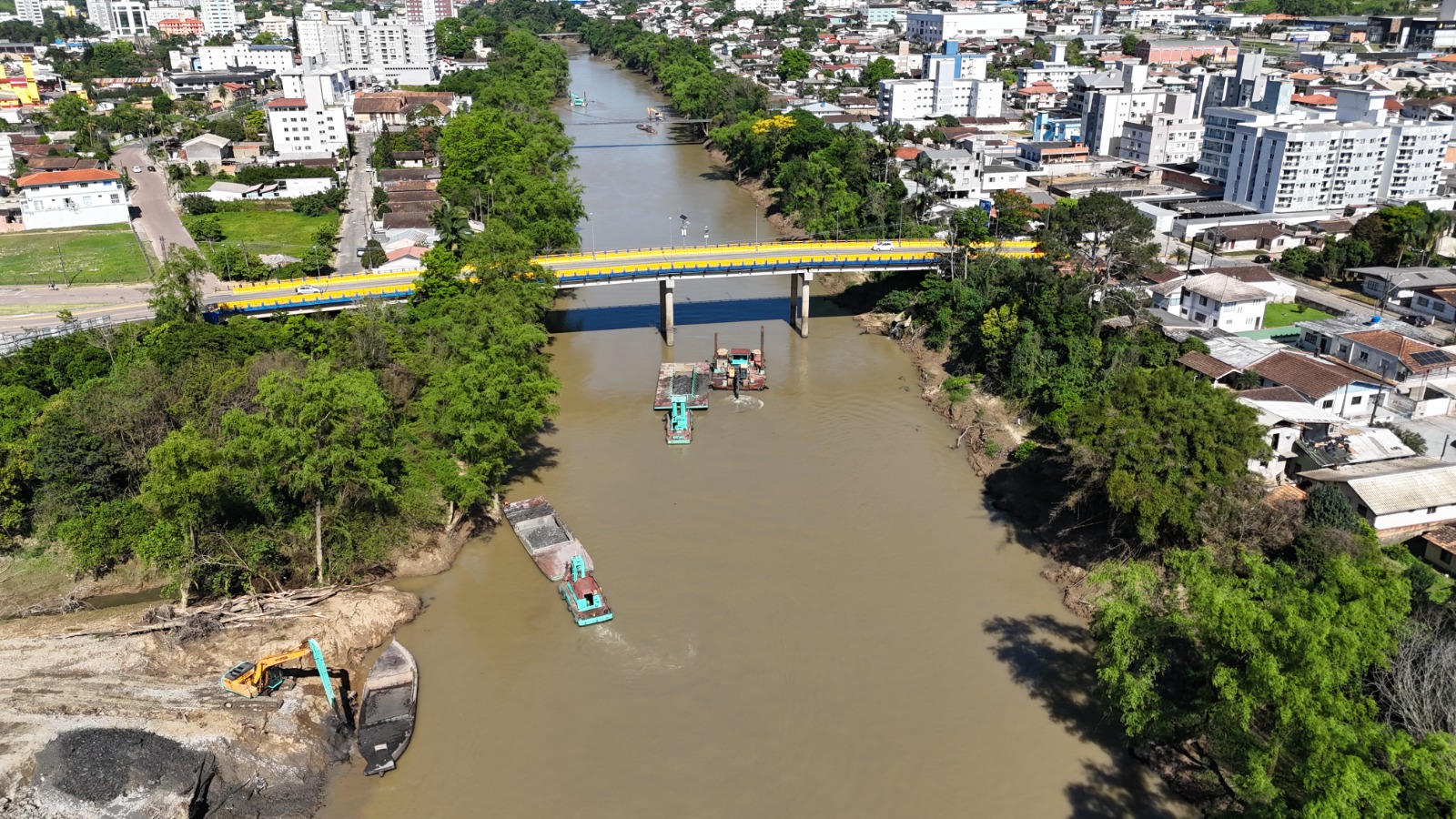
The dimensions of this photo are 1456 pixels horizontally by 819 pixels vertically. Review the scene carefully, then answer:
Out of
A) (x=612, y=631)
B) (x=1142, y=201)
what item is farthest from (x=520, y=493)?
(x=1142, y=201)

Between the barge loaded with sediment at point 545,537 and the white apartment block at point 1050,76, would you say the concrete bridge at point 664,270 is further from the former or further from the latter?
the white apartment block at point 1050,76

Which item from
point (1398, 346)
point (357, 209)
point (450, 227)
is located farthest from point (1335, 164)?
point (357, 209)

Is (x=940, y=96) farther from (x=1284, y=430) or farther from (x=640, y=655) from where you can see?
(x=640, y=655)

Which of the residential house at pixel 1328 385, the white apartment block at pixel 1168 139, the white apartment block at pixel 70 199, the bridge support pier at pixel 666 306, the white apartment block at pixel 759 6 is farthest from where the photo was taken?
the white apartment block at pixel 759 6

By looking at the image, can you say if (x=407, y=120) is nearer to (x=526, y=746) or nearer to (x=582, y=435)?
(x=582, y=435)

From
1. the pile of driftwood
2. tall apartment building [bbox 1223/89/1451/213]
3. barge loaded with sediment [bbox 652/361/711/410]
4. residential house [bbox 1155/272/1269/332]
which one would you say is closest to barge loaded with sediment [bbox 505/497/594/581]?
the pile of driftwood

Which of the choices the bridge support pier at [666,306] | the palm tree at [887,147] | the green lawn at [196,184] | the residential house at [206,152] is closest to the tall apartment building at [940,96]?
the palm tree at [887,147]
